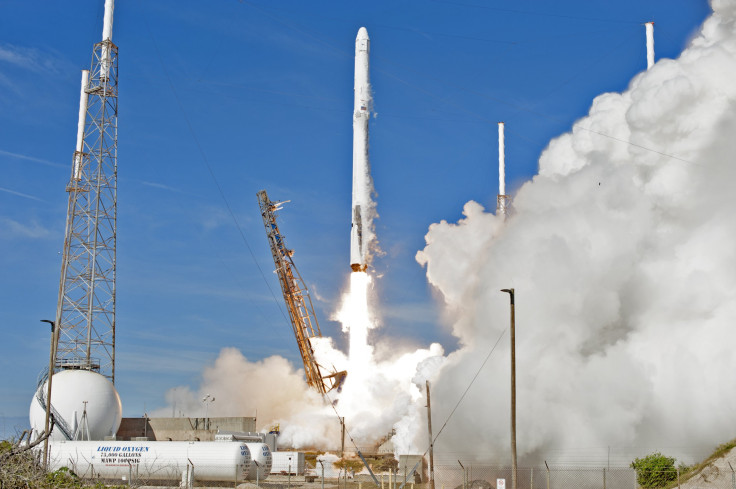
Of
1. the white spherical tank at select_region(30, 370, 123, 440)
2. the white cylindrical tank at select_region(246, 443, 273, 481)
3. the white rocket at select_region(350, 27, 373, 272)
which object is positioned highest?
the white rocket at select_region(350, 27, 373, 272)

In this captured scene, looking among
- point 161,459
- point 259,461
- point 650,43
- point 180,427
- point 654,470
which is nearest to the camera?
point 654,470

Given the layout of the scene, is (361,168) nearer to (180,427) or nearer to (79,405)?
(79,405)

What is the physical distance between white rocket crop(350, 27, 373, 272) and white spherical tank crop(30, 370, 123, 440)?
90.3ft

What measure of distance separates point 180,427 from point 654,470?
63421 millimetres

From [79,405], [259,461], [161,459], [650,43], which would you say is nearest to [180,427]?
[79,405]

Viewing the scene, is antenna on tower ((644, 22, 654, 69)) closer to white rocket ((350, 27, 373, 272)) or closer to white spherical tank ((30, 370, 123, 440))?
white rocket ((350, 27, 373, 272))

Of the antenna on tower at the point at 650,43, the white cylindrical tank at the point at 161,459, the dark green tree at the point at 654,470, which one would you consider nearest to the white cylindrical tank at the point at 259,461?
the white cylindrical tank at the point at 161,459

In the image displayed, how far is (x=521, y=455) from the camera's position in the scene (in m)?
59.2

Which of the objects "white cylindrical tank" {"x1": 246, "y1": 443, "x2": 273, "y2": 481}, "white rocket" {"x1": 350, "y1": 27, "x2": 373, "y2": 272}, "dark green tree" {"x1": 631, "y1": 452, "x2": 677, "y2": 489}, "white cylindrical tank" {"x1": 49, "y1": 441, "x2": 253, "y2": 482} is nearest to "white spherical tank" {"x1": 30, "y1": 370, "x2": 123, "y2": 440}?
"white cylindrical tank" {"x1": 49, "y1": 441, "x2": 253, "y2": 482}

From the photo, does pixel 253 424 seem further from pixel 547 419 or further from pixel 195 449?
pixel 547 419

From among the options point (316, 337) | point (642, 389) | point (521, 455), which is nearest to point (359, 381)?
point (316, 337)

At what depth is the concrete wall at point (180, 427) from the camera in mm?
96375

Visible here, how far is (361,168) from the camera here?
264 feet

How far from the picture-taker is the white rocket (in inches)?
3113
